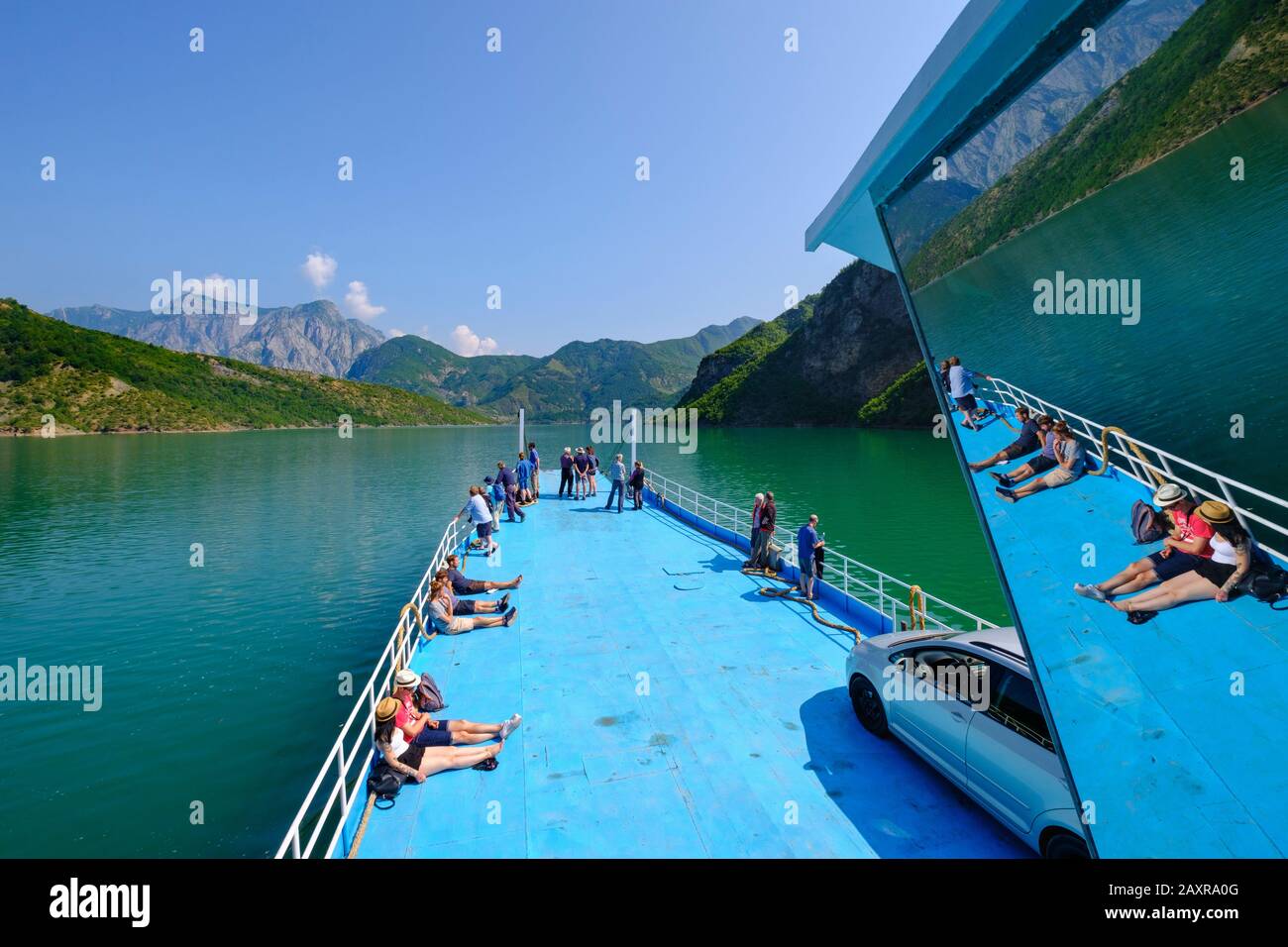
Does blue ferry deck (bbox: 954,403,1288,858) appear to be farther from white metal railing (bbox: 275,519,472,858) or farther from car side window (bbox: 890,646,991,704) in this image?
white metal railing (bbox: 275,519,472,858)

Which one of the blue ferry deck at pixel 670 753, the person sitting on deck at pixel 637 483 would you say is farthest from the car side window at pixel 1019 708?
the person sitting on deck at pixel 637 483

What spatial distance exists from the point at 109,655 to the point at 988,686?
18.0m

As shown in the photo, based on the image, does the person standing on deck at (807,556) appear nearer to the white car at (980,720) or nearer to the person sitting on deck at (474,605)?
the white car at (980,720)

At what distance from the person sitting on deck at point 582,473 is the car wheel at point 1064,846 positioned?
1937 centimetres

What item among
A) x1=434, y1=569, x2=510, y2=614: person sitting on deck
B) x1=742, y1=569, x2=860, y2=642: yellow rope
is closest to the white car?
x1=742, y1=569, x2=860, y2=642: yellow rope

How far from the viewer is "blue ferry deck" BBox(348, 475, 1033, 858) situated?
465cm

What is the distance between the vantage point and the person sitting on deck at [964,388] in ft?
7.93

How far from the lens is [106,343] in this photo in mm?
140000

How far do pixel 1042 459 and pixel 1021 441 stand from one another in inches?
4.8

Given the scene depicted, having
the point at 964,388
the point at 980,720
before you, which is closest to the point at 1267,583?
the point at 964,388

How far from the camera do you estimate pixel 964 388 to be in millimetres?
2479

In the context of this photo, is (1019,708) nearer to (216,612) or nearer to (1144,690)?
(1144,690)

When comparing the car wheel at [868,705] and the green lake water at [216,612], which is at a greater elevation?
the car wheel at [868,705]
